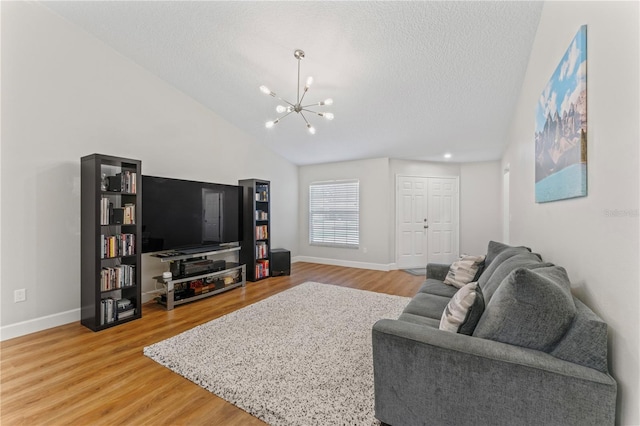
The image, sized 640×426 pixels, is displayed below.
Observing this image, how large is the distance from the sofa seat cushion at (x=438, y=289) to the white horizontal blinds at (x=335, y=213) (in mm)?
2978

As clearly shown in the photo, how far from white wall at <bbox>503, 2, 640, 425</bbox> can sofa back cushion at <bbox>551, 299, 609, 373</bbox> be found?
80 millimetres

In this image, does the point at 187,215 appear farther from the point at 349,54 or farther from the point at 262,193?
the point at 349,54

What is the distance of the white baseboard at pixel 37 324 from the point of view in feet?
8.27

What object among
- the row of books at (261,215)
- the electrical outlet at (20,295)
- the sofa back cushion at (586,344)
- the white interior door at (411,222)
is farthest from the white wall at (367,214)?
the electrical outlet at (20,295)

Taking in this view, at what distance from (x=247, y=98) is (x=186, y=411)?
12.2 ft

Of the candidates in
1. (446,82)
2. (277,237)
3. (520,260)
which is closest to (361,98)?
(446,82)

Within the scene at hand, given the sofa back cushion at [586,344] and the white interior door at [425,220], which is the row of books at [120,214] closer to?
the sofa back cushion at [586,344]

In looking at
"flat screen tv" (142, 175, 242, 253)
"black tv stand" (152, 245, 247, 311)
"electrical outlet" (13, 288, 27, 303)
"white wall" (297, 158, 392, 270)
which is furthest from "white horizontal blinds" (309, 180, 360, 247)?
"electrical outlet" (13, 288, 27, 303)

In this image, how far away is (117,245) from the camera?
2.90m

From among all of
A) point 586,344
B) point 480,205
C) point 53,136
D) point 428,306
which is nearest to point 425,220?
point 480,205

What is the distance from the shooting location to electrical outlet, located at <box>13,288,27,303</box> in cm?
259

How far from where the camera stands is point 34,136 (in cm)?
268

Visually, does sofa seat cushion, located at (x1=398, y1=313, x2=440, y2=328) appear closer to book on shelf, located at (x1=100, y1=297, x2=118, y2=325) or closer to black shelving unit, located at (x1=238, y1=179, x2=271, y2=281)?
book on shelf, located at (x1=100, y1=297, x2=118, y2=325)

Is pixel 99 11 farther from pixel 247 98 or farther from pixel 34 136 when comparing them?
pixel 247 98
